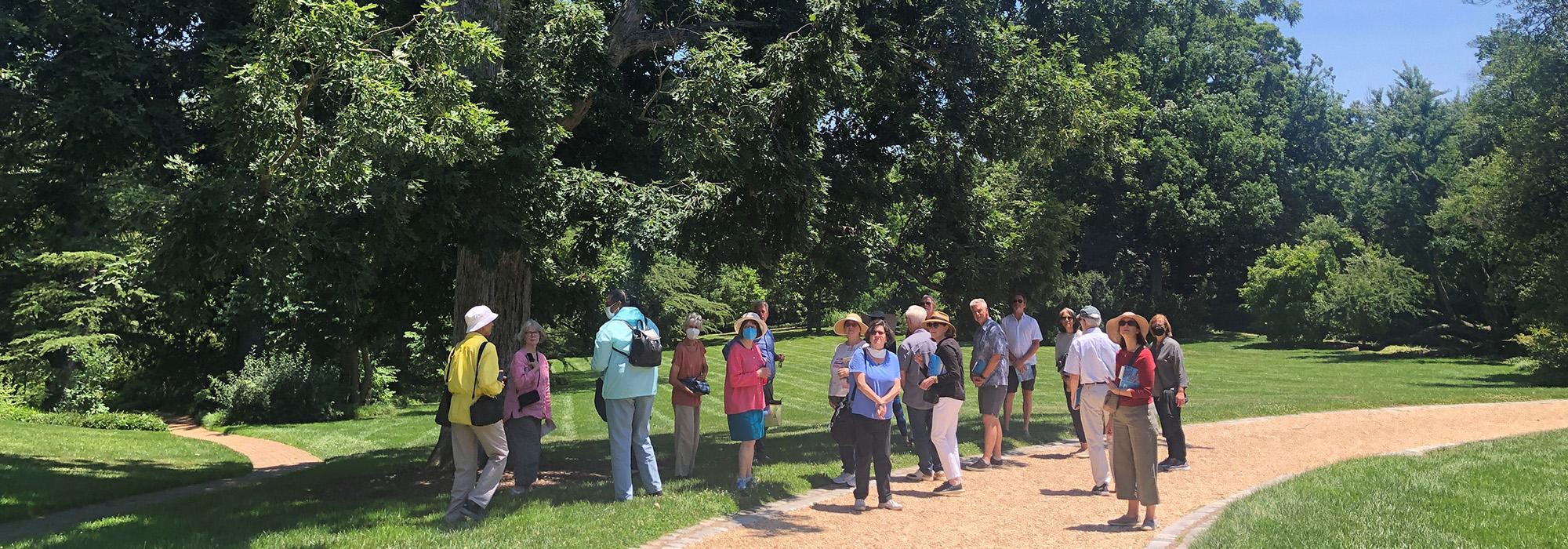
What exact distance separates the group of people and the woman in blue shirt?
0.4 inches

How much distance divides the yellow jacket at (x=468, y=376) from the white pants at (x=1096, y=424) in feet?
17.0

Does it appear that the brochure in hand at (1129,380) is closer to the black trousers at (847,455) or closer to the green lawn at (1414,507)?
the green lawn at (1414,507)

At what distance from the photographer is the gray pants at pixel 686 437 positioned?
1060 centimetres

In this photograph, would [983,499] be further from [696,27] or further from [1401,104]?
[1401,104]

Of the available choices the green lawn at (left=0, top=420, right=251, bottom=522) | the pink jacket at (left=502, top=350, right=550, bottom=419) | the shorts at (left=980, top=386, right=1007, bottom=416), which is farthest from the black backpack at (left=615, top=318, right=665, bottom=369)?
the green lawn at (left=0, top=420, right=251, bottom=522)

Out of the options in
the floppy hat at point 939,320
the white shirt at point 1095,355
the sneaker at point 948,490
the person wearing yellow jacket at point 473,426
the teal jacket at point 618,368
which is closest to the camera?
the person wearing yellow jacket at point 473,426

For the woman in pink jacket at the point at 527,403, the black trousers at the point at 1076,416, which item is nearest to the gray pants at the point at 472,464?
the woman in pink jacket at the point at 527,403

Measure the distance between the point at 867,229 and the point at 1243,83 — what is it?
160 ft

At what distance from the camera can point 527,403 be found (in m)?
9.23

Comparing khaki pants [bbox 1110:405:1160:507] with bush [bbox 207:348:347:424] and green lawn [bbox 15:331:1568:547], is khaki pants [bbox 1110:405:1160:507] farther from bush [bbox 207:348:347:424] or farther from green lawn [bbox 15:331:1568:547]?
bush [bbox 207:348:347:424]

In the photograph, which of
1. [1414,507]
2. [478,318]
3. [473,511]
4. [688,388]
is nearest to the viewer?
[478,318]

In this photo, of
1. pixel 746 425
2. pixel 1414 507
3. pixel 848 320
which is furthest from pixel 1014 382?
pixel 1414 507

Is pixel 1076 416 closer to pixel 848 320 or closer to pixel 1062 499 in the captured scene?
pixel 1062 499

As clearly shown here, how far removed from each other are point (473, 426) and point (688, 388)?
2407mm
